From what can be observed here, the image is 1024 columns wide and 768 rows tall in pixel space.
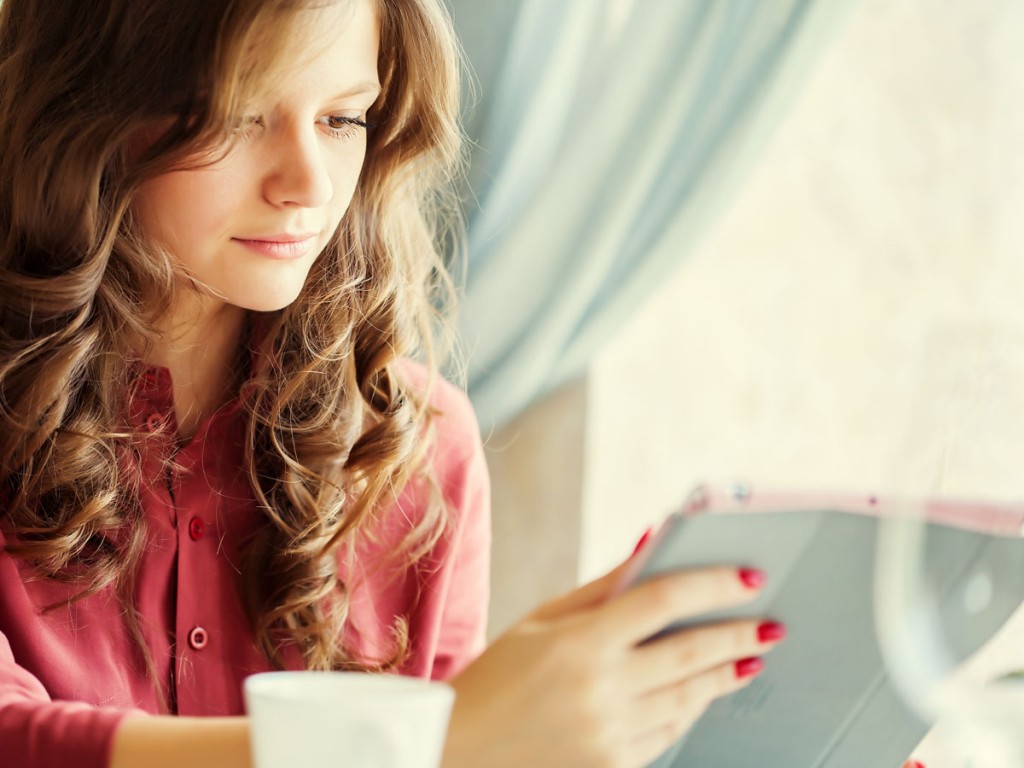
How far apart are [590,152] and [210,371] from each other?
0.66m

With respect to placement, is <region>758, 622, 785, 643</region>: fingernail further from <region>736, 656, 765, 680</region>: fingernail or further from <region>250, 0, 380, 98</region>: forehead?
<region>250, 0, 380, 98</region>: forehead

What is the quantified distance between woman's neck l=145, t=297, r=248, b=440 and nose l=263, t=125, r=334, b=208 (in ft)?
0.63

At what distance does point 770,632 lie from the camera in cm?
66

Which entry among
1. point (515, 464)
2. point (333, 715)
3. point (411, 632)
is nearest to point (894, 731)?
point (333, 715)

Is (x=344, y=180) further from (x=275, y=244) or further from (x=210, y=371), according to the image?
(x=210, y=371)

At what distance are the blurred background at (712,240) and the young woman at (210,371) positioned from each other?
35cm

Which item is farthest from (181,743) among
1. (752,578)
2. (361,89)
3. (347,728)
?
(361,89)

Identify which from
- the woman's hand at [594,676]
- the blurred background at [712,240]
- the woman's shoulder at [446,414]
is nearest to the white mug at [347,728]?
→ the woman's hand at [594,676]

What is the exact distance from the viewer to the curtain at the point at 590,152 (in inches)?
58.4

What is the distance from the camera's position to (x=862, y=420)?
1.93 m

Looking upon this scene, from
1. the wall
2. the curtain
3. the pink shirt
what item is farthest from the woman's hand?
the wall

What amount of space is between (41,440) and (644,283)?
0.85 m

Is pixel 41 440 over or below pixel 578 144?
below

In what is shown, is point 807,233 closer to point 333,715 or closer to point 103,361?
point 103,361
